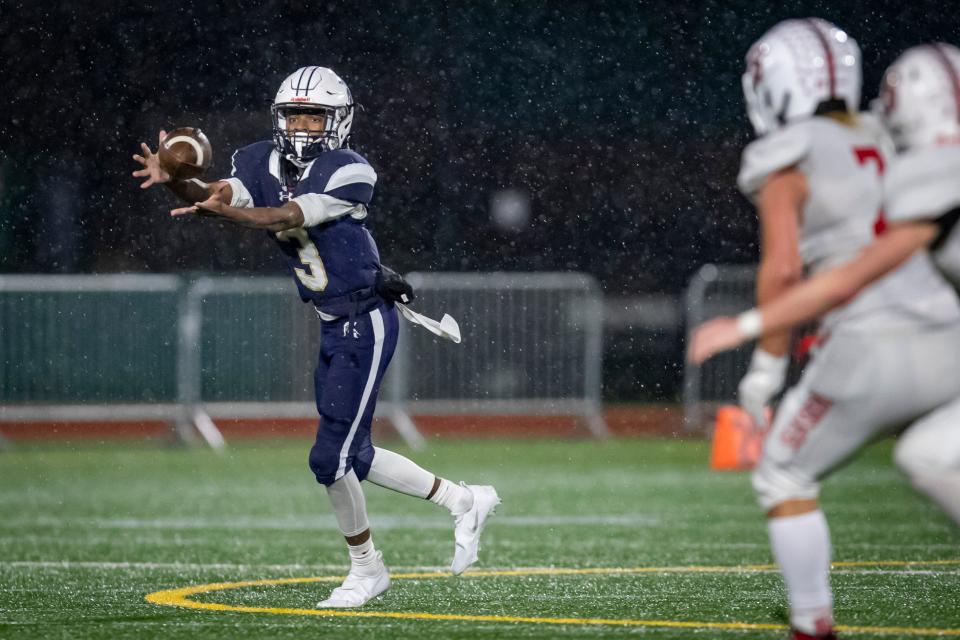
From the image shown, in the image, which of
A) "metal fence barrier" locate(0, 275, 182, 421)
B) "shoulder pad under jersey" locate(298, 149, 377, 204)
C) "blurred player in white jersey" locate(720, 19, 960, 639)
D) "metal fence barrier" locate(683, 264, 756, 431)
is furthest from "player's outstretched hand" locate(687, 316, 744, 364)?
"metal fence barrier" locate(683, 264, 756, 431)

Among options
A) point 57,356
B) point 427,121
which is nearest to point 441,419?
point 57,356

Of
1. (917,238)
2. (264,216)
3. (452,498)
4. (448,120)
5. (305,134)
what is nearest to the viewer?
(917,238)

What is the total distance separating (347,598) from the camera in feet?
17.0

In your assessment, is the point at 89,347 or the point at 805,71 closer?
the point at 805,71

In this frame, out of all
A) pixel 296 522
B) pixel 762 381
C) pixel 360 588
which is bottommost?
pixel 296 522

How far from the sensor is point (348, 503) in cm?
538

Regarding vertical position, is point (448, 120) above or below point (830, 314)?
above

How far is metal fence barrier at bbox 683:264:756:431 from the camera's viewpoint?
47.2ft

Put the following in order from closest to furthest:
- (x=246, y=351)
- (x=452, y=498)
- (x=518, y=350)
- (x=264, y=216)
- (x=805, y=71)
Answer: (x=805, y=71) → (x=264, y=216) → (x=452, y=498) → (x=246, y=351) → (x=518, y=350)

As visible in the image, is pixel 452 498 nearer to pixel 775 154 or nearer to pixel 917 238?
pixel 775 154

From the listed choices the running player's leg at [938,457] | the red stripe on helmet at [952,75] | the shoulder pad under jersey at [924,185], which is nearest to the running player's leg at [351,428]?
the running player's leg at [938,457]

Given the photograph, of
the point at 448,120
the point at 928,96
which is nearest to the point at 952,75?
the point at 928,96

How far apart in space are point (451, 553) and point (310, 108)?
230 cm

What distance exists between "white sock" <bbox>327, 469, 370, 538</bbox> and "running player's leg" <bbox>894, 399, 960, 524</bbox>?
7.66ft
